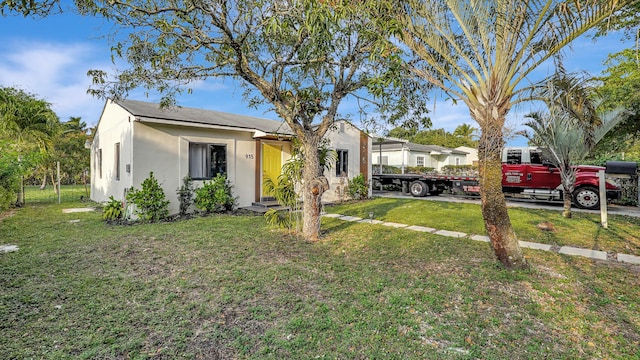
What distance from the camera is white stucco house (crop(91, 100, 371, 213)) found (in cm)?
922

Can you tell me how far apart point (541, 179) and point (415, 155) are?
17.9m

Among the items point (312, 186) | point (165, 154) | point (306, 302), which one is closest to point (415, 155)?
point (165, 154)

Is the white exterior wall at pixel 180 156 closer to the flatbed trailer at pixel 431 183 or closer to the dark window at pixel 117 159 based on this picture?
the dark window at pixel 117 159

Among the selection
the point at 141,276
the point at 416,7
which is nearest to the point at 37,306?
the point at 141,276

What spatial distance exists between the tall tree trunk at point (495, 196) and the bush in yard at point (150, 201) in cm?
825

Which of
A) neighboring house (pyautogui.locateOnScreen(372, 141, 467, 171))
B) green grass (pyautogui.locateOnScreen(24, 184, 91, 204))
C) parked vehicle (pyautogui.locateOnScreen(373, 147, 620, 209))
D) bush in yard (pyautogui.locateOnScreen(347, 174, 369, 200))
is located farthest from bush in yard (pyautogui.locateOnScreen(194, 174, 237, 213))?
neighboring house (pyautogui.locateOnScreen(372, 141, 467, 171))

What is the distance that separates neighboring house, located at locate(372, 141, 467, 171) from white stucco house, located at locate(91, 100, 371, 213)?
13548mm

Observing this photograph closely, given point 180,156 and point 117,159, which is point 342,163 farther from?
point 117,159

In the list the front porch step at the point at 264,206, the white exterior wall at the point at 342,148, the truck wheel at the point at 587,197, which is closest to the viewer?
the front porch step at the point at 264,206

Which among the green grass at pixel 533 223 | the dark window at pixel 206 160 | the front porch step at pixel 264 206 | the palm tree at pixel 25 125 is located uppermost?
the palm tree at pixel 25 125

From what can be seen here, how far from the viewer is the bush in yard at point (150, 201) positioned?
861 cm

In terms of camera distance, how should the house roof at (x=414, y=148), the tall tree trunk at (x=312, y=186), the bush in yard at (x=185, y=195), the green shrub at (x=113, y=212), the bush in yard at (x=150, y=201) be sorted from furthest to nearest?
1. the house roof at (x=414, y=148)
2. the bush in yard at (x=185, y=195)
3. the green shrub at (x=113, y=212)
4. the bush in yard at (x=150, y=201)
5. the tall tree trunk at (x=312, y=186)

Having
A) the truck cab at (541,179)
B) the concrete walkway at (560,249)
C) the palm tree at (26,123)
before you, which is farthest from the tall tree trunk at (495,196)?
the palm tree at (26,123)

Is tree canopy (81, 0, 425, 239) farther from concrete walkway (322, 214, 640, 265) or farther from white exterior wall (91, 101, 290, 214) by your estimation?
concrete walkway (322, 214, 640, 265)
